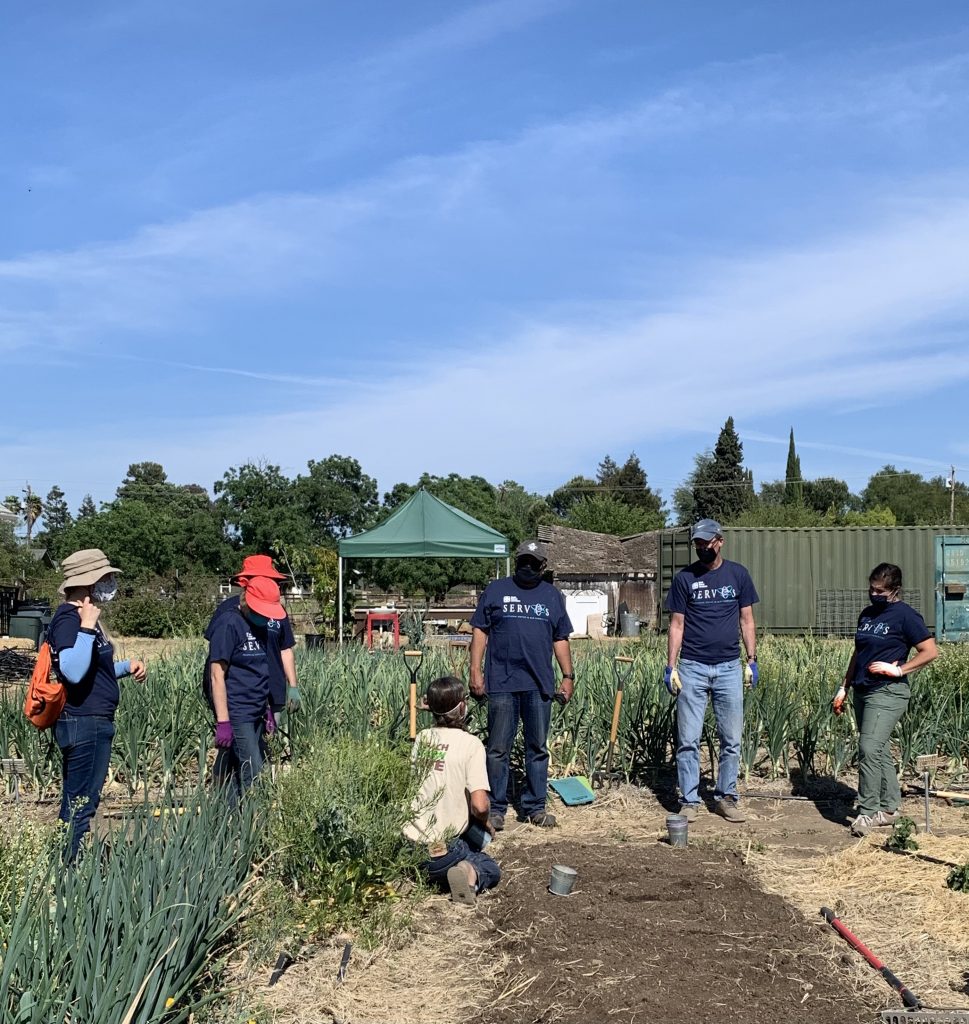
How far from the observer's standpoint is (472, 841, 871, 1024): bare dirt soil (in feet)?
11.2

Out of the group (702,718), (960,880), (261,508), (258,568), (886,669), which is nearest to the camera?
(960,880)

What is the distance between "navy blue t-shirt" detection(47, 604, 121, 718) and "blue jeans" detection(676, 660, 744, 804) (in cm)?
333

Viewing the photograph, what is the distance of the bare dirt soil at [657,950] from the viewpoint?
3402 millimetres

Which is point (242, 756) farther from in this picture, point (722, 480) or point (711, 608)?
point (722, 480)

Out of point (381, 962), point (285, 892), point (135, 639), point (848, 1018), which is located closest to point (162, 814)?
point (285, 892)

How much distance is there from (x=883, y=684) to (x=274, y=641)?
11.1 feet

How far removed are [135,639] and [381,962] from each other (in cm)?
2145

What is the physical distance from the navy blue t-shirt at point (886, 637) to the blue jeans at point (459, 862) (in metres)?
2.59

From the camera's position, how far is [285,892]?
13.4ft

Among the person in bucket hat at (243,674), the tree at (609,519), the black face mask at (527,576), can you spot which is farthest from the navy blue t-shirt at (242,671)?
the tree at (609,519)

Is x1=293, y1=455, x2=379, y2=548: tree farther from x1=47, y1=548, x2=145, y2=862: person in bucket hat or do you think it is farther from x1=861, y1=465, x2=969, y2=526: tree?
x1=47, y1=548, x2=145, y2=862: person in bucket hat

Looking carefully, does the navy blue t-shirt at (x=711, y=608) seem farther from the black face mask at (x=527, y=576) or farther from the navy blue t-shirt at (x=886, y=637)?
the black face mask at (x=527, y=576)

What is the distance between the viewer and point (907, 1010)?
3324mm

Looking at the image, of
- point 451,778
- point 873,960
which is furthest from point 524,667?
point 873,960
